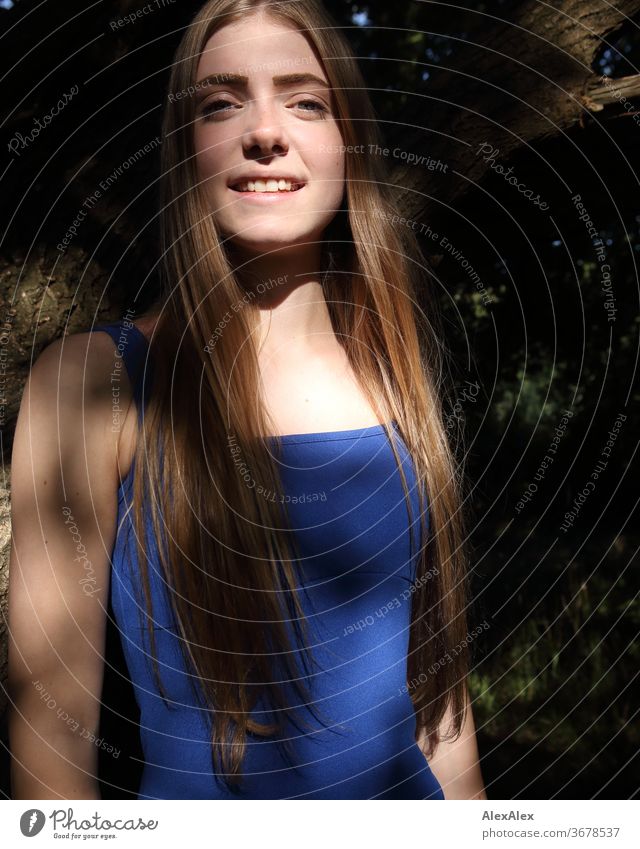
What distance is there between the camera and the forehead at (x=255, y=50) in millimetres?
1159

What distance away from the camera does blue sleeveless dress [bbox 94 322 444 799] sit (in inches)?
44.7

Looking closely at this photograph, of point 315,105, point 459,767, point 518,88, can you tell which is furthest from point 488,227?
point 459,767

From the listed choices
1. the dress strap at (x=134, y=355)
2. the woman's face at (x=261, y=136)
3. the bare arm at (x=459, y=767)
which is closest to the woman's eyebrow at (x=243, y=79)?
the woman's face at (x=261, y=136)

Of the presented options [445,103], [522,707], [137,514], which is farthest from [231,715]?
[522,707]

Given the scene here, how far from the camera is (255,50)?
45.6 inches

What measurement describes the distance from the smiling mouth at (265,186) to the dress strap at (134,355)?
239 millimetres

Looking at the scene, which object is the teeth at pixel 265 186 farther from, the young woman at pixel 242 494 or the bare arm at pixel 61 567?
the bare arm at pixel 61 567

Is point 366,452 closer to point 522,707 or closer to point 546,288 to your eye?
point 546,288

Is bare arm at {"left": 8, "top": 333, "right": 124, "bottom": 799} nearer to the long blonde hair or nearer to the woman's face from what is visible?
the long blonde hair

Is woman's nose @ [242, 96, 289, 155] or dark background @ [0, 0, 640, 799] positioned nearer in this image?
woman's nose @ [242, 96, 289, 155]

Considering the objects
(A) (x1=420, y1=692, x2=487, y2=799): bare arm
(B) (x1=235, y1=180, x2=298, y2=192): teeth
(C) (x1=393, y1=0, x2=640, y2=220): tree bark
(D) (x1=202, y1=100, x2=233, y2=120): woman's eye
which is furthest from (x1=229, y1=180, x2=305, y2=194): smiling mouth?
(A) (x1=420, y1=692, x2=487, y2=799): bare arm

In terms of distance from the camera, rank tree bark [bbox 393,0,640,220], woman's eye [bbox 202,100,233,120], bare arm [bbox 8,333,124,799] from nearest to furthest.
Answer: bare arm [bbox 8,333,124,799], woman's eye [bbox 202,100,233,120], tree bark [bbox 393,0,640,220]

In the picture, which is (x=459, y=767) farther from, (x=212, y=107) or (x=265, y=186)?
(x=212, y=107)
